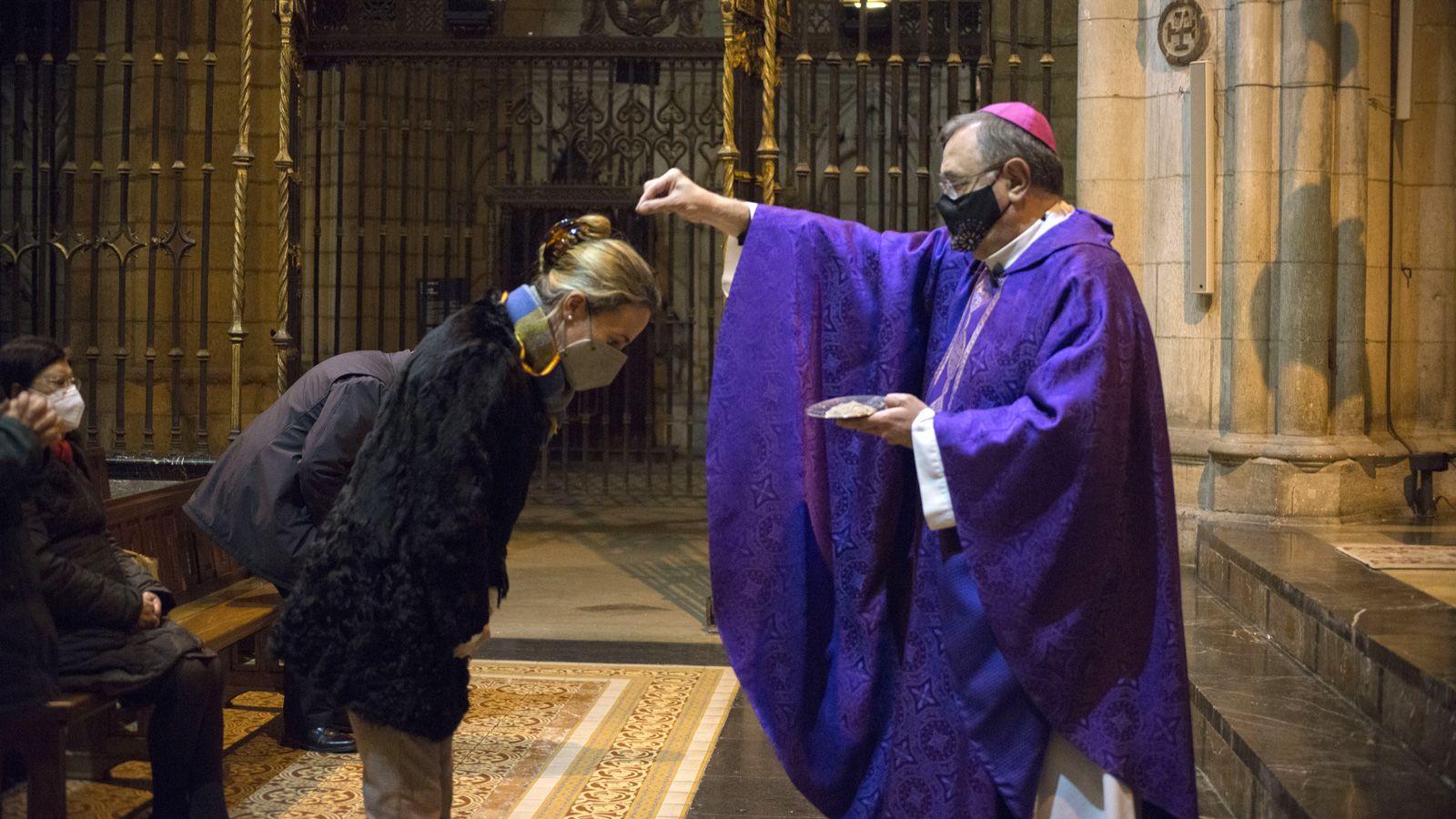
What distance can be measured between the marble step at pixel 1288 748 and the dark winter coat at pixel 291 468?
8.14ft

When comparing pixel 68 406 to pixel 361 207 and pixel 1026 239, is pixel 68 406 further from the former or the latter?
pixel 361 207

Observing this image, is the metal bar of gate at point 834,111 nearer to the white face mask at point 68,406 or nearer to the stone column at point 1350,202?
the stone column at point 1350,202

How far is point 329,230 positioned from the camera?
12.2 m

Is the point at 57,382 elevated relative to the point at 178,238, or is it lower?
lower

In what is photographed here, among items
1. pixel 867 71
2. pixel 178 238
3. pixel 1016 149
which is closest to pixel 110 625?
pixel 1016 149

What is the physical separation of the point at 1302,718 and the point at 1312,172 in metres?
3.64

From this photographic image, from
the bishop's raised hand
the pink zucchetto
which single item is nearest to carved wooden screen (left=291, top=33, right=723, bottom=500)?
the bishop's raised hand

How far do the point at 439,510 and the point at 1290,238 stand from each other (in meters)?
5.58

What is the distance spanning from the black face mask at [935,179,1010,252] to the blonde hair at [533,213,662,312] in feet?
1.89

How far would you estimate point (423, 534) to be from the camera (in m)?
2.44

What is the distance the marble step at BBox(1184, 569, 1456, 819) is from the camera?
338cm

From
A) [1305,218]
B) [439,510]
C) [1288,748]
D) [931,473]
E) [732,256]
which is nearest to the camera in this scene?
[439,510]

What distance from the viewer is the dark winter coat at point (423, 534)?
8.00 feet

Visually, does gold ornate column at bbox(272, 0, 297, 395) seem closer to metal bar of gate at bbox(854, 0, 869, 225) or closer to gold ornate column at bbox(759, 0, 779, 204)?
gold ornate column at bbox(759, 0, 779, 204)
